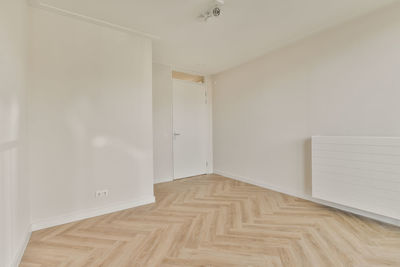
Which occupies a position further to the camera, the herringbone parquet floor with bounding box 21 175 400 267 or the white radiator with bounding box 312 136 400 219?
the white radiator with bounding box 312 136 400 219

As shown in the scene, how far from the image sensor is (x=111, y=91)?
95.8 inches

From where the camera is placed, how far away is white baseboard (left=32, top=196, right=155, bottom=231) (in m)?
2.03

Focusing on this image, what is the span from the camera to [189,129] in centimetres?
427

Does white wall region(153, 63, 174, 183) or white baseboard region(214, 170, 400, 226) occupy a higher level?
white wall region(153, 63, 174, 183)

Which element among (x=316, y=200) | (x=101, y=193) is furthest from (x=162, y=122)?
(x=316, y=200)

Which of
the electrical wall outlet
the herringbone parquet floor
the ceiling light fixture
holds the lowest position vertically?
the herringbone parquet floor

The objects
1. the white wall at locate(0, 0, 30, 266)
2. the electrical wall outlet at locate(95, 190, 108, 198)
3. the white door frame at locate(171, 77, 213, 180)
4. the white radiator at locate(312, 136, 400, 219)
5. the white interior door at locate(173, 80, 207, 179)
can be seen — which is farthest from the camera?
the white door frame at locate(171, 77, 213, 180)

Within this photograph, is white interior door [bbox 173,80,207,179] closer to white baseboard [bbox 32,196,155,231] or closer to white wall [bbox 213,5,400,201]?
white wall [bbox 213,5,400,201]

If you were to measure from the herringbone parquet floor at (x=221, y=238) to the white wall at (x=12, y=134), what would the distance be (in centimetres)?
29

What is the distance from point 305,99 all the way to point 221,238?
7.47ft

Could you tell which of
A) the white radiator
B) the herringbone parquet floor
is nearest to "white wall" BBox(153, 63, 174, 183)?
the herringbone parquet floor

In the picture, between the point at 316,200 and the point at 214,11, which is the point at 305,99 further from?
the point at 214,11

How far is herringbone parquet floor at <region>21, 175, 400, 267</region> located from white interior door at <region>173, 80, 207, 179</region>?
1.55 m

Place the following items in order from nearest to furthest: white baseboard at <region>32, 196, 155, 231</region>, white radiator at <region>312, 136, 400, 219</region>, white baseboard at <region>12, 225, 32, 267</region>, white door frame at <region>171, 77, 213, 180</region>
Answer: white baseboard at <region>12, 225, 32, 267</region>, white radiator at <region>312, 136, 400, 219</region>, white baseboard at <region>32, 196, 155, 231</region>, white door frame at <region>171, 77, 213, 180</region>
